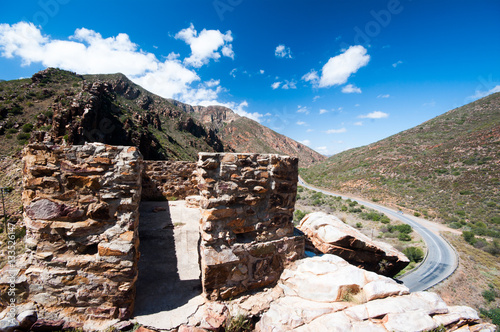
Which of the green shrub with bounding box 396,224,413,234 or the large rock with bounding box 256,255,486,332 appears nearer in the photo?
the large rock with bounding box 256,255,486,332

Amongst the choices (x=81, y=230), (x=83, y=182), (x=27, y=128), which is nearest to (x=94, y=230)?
(x=81, y=230)

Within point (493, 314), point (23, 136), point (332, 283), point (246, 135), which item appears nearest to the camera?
point (332, 283)

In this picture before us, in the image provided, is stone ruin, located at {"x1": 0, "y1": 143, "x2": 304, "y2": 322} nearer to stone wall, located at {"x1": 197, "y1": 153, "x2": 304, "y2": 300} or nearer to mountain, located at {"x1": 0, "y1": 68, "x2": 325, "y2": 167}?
stone wall, located at {"x1": 197, "y1": 153, "x2": 304, "y2": 300}

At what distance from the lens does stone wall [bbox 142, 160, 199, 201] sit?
7652 millimetres

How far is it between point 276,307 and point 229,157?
8.45ft

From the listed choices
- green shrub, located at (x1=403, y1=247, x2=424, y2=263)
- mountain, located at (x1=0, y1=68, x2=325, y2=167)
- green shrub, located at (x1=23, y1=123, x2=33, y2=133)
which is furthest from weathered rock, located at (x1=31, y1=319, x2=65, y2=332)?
green shrub, located at (x1=23, y1=123, x2=33, y2=133)

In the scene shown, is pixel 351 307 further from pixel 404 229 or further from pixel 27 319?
pixel 404 229

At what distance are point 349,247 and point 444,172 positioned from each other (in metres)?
34.7

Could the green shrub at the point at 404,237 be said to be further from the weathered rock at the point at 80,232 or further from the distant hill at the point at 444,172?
the weathered rock at the point at 80,232

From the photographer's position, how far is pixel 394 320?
2.85 m

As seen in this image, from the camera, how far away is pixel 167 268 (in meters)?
4.20

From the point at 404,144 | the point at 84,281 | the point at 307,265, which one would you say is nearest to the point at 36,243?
the point at 84,281

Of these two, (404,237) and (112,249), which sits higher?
(112,249)

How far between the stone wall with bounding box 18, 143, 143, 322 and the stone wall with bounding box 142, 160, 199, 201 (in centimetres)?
490
